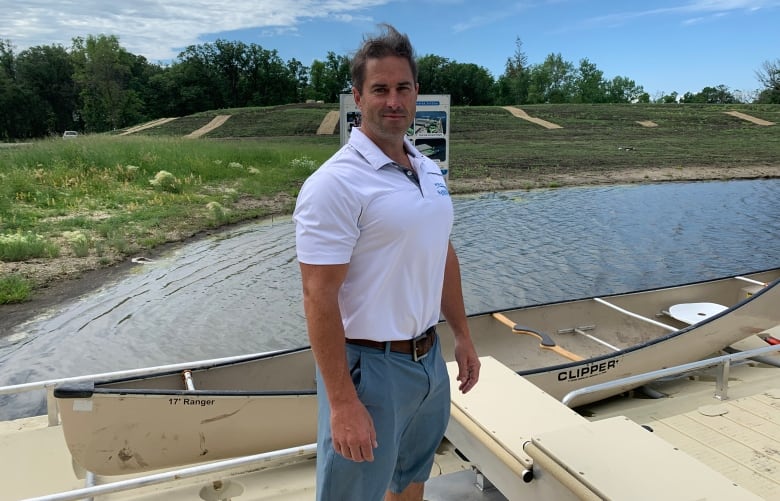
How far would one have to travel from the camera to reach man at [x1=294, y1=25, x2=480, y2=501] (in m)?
2.03

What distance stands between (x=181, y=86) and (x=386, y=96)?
92.8 meters

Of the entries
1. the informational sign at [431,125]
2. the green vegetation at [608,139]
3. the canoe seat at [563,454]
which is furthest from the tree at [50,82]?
the canoe seat at [563,454]

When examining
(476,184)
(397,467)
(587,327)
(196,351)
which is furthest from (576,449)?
(476,184)

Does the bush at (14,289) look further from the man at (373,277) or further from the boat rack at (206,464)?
the man at (373,277)

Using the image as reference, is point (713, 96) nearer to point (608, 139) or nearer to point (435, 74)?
point (435, 74)

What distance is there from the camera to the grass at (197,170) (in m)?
14.4

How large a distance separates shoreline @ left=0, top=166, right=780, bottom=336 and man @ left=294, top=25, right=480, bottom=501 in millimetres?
9600

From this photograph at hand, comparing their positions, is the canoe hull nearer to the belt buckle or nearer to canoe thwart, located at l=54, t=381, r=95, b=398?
canoe thwart, located at l=54, t=381, r=95, b=398

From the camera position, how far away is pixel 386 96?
2.22 m

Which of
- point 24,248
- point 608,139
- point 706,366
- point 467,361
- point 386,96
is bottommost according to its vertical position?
point 24,248

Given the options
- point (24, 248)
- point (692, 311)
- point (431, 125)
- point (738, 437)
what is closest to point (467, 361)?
point (738, 437)

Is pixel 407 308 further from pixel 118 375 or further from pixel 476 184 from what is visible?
pixel 476 184

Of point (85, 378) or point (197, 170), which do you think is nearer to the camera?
point (85, 378)

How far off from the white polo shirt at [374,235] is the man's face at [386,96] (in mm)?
71
